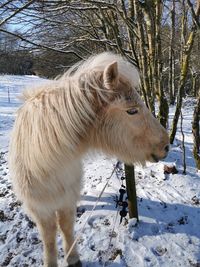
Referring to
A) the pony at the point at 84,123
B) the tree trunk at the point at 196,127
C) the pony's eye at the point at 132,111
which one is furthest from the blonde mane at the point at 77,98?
the tree trunk at the point at 196,127

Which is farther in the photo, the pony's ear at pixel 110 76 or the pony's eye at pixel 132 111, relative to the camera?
the pony's eye at pixel 132 111

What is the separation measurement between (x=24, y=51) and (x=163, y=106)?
2577mm

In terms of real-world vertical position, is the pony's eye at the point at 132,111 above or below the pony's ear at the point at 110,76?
below

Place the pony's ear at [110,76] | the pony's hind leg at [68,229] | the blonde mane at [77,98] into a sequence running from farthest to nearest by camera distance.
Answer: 1. the pony's hind leg at [68,229]
2. the blonde mane at [77,98]
3. the pony's ear at [110,76]

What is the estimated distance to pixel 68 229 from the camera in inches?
127

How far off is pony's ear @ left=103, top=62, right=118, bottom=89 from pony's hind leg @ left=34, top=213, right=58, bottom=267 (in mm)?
1504

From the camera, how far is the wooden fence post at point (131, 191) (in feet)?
11.4

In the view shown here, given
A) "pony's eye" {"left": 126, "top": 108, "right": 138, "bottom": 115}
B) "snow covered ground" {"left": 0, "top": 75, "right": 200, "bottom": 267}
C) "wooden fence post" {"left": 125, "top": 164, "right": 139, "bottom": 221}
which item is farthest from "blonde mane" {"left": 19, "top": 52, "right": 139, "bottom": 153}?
"wooden fence post" {"left": 125, "top": 164, "right": 139, "bottom": 221}

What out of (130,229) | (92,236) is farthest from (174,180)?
(92,236)

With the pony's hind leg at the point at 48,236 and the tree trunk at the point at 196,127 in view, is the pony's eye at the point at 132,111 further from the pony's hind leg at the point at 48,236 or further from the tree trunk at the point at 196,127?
the tree trunk at the point at 196,127

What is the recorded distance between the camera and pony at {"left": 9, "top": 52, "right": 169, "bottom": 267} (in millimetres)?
2084

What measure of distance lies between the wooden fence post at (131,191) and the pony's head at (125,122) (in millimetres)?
1220

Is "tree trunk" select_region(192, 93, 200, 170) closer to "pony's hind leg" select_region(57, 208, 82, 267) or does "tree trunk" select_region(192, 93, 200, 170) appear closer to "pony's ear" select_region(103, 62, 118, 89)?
"pony's hind leg" select_region(57, 208, 82, 267)

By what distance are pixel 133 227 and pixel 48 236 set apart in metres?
1.10
